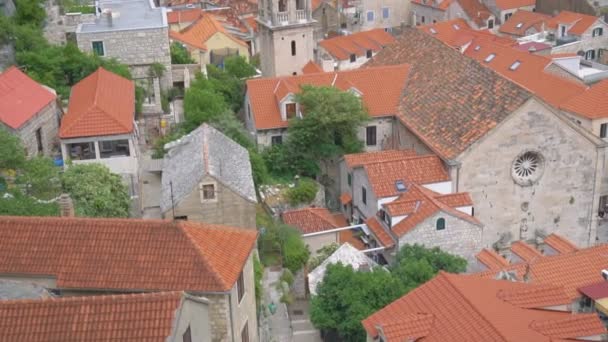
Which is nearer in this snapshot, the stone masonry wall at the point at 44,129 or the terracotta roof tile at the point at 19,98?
the terracotta roof tile at the point at 19,98

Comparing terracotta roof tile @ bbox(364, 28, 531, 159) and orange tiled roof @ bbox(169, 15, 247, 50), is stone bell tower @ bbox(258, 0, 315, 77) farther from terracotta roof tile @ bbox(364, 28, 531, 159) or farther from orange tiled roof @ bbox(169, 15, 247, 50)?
orange tiled roof @ bbox(169, 15, 247, 50)

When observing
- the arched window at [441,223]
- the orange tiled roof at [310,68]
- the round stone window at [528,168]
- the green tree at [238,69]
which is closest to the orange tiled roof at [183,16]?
the green tree at [238,69]

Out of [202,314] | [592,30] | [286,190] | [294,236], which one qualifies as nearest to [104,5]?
[286,190]

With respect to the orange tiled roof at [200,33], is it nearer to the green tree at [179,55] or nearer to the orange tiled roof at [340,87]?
the green tree at [179,55]

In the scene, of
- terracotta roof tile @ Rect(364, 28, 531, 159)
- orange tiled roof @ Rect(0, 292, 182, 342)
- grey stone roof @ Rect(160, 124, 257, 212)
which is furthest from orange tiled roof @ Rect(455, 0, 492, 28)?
orange tiled roof @ Rect(0, 292, 182, 342)

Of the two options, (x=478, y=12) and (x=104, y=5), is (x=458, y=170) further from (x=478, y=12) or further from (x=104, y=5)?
(x=478, y=12)

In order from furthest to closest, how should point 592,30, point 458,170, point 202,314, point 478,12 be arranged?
point 478,12
point 592,30
point 458,170
point 202,314

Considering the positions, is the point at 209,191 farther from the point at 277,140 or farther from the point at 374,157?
the point at 277,140
